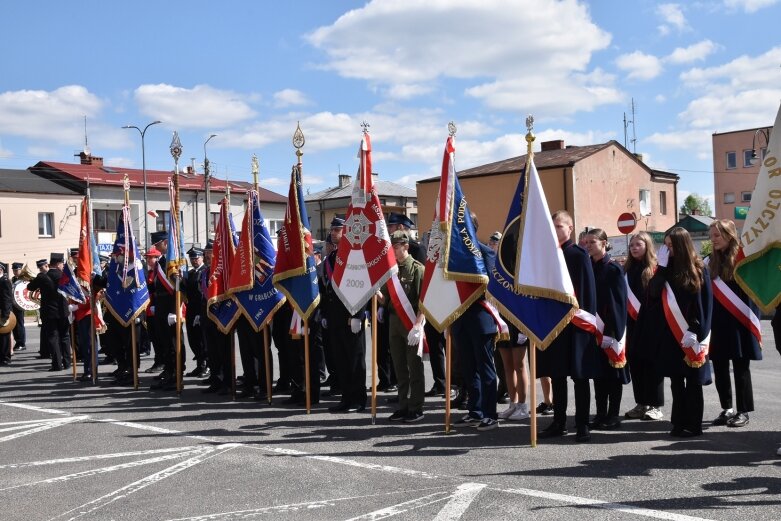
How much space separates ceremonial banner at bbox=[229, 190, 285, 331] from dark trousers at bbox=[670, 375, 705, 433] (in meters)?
4.85

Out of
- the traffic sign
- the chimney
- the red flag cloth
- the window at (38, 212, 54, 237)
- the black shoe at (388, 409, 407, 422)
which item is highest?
the chimney

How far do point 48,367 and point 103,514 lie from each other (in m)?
10.5

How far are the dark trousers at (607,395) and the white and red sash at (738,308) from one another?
4.10 ft

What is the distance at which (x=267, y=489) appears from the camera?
19.5 ft

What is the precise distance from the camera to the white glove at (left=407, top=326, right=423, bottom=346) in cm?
818

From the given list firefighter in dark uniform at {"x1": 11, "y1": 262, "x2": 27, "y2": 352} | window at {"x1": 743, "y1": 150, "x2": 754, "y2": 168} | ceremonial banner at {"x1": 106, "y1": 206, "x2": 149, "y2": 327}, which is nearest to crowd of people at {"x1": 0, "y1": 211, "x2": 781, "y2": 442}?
ceremonial banner at {"x1": 106, "y1": 206, "x2": 149, "y2": 327}

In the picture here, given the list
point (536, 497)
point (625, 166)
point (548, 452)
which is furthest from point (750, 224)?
point (625, 166)

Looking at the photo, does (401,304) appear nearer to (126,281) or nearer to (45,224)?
(126,281)

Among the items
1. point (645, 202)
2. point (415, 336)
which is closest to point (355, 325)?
point (415, 336)

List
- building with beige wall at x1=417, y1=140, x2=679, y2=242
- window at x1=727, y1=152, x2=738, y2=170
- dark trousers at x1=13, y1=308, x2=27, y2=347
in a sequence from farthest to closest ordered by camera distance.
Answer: window at x1=727, y1=152, x2=738, y2=170 → building with beige wall at x1=417, y1=140, x2=679, y2=242 → dark trousers at x1=13, y1=308, x2=27, y2=347

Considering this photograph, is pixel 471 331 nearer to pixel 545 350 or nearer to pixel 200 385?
pixel 545 350

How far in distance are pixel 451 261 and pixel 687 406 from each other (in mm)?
2568

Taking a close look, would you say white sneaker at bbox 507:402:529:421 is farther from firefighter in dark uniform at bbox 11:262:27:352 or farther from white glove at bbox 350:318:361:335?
firefighter in dark uniform at bbox 11:262:27:352

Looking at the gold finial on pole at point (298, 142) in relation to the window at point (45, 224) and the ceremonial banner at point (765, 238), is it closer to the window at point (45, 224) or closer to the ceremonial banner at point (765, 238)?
the ceremonial banner at point (765, 238)
